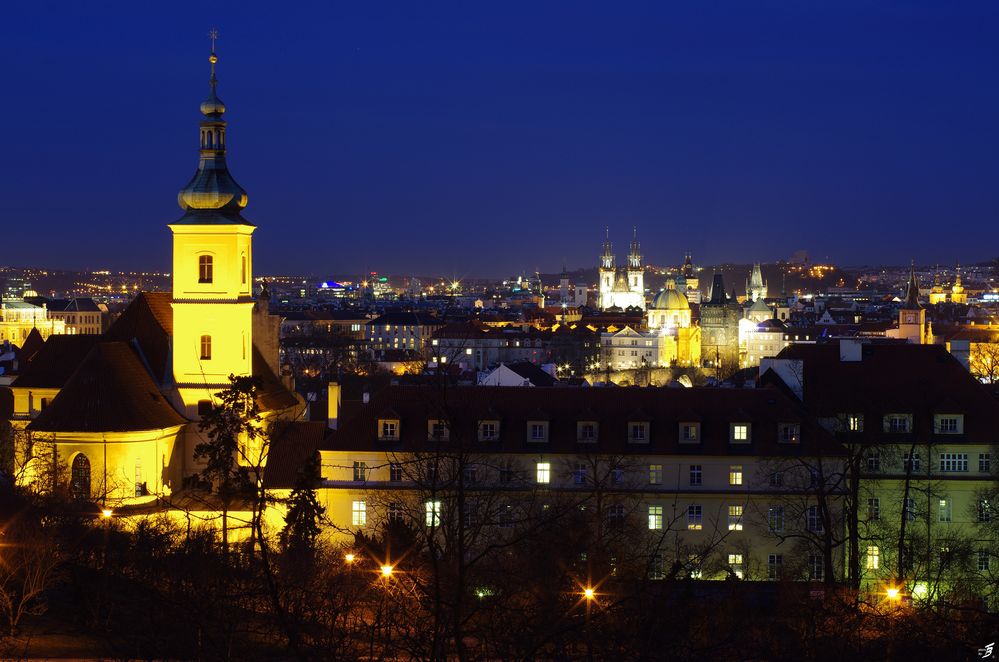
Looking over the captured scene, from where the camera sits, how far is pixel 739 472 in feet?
124

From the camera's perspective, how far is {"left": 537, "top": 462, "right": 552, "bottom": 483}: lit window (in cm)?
3803

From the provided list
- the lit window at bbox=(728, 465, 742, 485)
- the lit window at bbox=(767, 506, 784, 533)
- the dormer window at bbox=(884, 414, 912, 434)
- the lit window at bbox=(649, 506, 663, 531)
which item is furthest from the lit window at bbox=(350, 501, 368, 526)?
the dormer window at bbox=(884, 414, 912, 434)

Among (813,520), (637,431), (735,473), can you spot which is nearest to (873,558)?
(813,520)

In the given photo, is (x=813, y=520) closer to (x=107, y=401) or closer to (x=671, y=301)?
(x=107, y=401)

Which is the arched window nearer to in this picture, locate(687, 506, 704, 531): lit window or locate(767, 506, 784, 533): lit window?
locate(687, 506, 704, 531): lit window

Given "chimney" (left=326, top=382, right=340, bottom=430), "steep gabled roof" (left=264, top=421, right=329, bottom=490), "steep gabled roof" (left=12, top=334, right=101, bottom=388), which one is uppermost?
"steep gabled roof" (left=12, top=334, right=101, bottom=388)

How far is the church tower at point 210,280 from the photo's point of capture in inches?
1750

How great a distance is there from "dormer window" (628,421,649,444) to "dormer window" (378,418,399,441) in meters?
6.38

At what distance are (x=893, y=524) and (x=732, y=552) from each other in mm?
4643

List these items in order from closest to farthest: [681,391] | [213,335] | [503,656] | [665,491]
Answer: [503,656] < [665,491] < [681,391] < [213,335]

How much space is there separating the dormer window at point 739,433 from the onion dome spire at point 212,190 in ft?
55.9

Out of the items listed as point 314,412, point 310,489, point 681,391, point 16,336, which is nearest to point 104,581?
point 310,489

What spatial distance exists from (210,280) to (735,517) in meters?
18.5

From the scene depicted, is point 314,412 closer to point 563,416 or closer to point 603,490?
point 563,416
